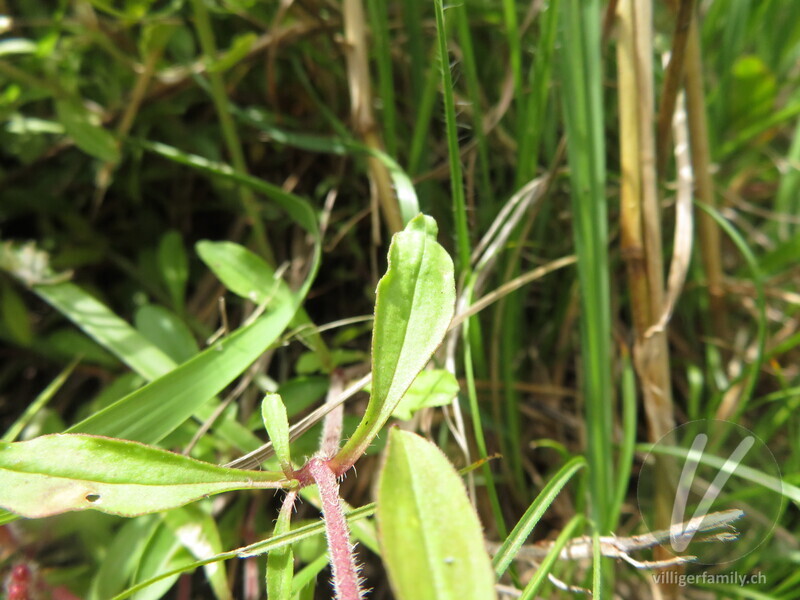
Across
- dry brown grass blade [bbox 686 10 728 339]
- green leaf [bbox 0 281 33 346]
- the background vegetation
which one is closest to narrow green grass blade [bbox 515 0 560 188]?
the background vegetation

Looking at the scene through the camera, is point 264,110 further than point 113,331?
Yes

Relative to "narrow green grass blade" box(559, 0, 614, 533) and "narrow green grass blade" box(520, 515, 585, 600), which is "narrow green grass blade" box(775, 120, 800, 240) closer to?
"narrow green grass blade" box(559, 0, 614, 533)

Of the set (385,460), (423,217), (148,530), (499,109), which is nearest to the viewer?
(385,460)

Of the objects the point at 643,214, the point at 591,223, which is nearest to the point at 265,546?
the point at 591,223

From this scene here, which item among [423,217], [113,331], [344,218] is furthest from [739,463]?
[113,331]

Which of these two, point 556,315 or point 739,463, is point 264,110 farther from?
point 739,463

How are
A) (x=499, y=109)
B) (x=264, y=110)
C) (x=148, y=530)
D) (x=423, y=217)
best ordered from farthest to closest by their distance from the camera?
1. (x=264, y=110)
2. (x=499, y=109)
3. (x=148, y=530)
4. (x=423, y=217)

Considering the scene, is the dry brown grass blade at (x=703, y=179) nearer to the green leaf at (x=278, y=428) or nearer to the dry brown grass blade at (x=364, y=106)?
the dry brown grass blade at (x=364, y=106)
